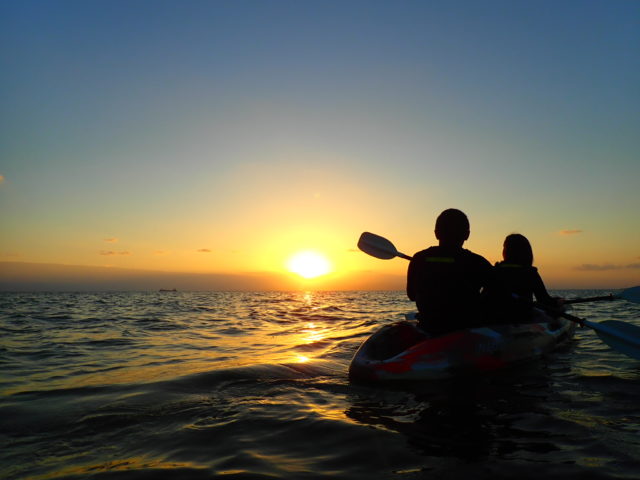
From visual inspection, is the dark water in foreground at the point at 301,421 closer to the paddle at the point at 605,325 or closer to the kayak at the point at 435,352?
the kayak at the point at 435,352

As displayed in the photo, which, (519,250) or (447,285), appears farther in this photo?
(519,250)

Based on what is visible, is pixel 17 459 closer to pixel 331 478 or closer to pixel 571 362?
pixel 331 478

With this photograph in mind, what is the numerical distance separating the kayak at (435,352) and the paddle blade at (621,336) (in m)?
0.94

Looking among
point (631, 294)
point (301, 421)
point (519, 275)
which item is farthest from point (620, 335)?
point (301, 421)

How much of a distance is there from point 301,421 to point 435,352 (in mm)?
2038

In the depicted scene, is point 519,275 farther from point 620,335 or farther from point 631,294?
point 631,294

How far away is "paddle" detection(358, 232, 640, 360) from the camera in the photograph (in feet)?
19.6

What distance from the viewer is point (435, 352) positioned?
502 centimetres

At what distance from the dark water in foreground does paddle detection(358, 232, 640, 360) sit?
0.31 m

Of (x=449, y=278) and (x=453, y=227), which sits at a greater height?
(x=453, y=227)

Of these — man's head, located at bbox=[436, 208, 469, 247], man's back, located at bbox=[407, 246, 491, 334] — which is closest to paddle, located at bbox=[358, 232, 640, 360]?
man's back, located at bbox=[407, 246, 491, 334]

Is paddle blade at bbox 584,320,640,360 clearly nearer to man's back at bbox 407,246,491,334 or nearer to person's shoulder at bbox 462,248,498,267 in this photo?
man's back at bbox 407,246,491,334

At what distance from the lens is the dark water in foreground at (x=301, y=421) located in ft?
8.87

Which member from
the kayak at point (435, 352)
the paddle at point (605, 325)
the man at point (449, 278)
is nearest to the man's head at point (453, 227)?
the man at point (449, 278)
